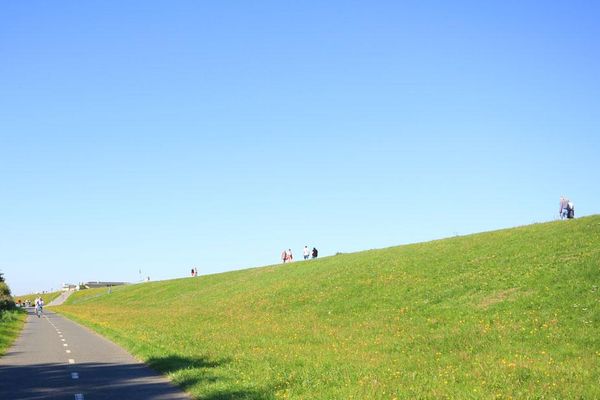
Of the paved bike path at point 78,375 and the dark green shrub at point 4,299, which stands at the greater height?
the dark green shrub at point 4,299

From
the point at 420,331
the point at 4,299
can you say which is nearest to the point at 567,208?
the point at 420,331

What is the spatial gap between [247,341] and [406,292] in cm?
1161

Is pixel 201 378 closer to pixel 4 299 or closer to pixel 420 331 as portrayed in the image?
pixel 420 331

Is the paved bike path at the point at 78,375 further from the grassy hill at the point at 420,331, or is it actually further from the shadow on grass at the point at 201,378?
the grassy hill at the point at 420,331

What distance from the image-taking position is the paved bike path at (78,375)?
13.7 metres

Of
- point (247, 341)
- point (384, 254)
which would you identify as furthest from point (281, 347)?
point (384, 254)

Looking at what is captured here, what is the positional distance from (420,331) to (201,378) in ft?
32.0

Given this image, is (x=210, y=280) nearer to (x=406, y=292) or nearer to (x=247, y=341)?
(x=406, y=292)

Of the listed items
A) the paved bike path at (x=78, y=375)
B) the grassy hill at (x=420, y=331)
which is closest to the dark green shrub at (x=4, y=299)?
the grassy hill at (x=420, y=331)

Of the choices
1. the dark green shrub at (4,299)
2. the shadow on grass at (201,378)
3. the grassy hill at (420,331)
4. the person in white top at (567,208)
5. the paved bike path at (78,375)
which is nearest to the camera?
the shadow on grass at (201,378)

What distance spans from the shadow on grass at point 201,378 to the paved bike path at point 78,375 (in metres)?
0.31

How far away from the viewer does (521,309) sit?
2233 centimetres

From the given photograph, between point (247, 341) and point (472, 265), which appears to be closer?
point (247, 341)

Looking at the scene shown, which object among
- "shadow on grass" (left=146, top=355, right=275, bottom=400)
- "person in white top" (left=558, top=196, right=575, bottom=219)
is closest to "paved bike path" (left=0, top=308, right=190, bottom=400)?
"shadow on grass" (left=146, top=355, right=275, bottom=400)
